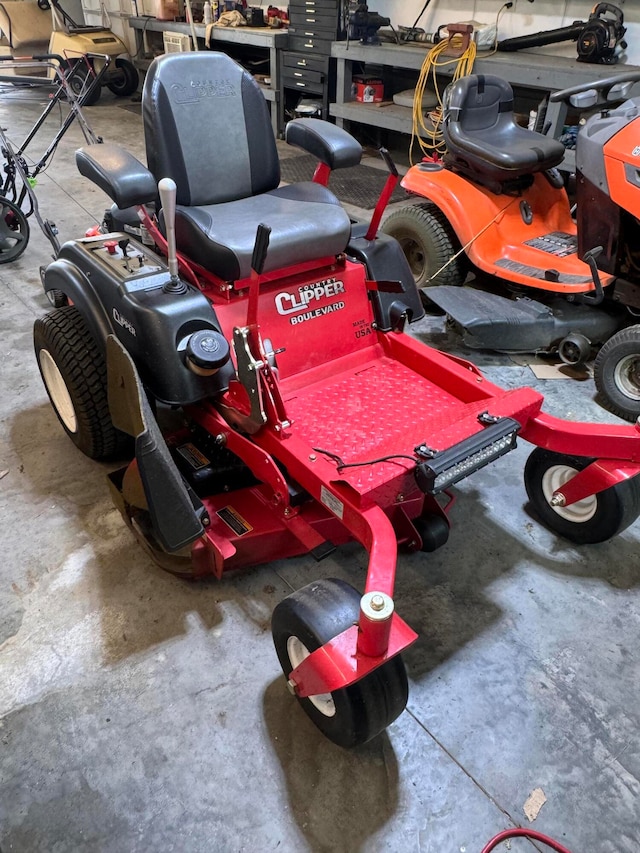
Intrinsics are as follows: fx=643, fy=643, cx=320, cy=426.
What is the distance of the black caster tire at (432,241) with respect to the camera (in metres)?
3.28

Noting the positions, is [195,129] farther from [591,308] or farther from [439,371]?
[591,308]

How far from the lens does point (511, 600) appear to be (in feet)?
6.11

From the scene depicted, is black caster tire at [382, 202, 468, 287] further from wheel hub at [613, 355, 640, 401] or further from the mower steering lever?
wheel hub at [613, 355, 640, 401]

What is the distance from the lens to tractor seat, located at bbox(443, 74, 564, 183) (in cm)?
306

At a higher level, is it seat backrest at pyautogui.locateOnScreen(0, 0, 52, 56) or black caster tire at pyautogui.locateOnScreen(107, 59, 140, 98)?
seat backrest at pyautogui.locateOnScreen(0, 0, 52, 56)

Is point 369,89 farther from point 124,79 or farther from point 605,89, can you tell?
point 124,79

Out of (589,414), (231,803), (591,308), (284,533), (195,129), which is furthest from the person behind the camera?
(591,308)

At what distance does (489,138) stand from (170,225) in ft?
7.30

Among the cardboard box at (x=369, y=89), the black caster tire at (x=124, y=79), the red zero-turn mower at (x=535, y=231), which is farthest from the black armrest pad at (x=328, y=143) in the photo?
the black caster tire at (x=124, y=79)

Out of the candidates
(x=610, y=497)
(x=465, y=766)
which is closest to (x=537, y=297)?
(x=610, y=497)

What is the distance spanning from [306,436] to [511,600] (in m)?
0.76

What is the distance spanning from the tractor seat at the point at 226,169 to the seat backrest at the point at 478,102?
3.80 ft

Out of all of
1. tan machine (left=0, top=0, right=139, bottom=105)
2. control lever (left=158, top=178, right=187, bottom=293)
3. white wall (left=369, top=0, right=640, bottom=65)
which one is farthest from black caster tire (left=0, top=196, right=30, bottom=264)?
tan machine (left=0, top=0, right=139, bottom=105)

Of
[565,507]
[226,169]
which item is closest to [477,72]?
[226,169]
